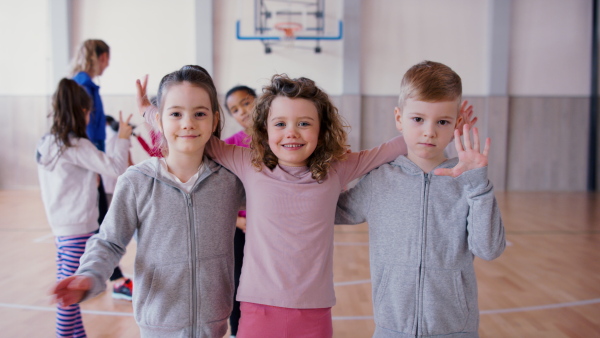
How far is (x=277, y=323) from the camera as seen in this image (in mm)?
1341

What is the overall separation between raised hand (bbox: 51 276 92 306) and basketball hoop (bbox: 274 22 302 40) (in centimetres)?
619

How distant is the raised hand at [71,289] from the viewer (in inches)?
46.0

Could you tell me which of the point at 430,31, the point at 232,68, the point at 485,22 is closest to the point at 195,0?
the point at 232,68

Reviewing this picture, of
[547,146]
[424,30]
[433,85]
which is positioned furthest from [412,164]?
[547,146]

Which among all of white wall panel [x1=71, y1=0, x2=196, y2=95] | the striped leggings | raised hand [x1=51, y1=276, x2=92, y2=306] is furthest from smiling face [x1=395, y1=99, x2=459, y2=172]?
white wall panel [x1=71, y1=0, x2=196, y2=95]

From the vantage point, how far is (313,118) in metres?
1.44

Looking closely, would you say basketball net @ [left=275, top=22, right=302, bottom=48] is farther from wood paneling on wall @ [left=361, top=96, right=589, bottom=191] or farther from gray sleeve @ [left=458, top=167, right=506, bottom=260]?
gray sleeve @ [left=458, top=167, right=506, bottom=260]

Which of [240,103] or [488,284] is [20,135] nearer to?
[240,103]

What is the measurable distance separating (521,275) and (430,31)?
5225 millimetres

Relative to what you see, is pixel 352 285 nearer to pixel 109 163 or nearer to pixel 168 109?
pixel 109 163

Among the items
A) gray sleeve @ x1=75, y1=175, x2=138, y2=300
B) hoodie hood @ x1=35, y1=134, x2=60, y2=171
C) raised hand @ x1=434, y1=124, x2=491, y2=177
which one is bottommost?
gray sleeve @ x1=75, y1=175, x2=138, y2=300

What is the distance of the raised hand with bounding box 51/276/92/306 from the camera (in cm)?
117

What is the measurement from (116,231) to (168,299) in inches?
10.2

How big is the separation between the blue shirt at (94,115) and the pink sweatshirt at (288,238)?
197 centimetres
